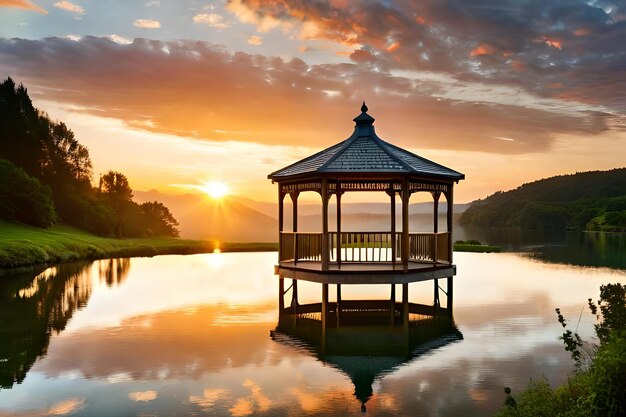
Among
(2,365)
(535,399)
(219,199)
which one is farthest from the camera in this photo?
(219,199)

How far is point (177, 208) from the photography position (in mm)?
165875

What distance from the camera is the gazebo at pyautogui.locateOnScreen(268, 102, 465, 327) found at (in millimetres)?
18969

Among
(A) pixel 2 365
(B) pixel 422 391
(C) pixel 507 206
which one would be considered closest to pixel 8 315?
(A) pixel 2 365

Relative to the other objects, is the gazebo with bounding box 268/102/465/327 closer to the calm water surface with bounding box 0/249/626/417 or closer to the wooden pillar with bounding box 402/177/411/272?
the wooden pillar with bounding box 402/177/411/272

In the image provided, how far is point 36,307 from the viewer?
1995 cm

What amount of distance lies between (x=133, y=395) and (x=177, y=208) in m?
159

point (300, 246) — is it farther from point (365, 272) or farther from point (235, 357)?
point (235, 357)

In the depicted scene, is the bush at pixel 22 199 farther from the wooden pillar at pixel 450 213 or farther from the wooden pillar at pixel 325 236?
the wooden pillar at pixel 450 213

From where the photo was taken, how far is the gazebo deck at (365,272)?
1869cm

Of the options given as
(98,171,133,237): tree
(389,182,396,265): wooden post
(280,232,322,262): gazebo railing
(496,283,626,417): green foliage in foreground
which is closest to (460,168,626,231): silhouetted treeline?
(98,171,133,237): tree

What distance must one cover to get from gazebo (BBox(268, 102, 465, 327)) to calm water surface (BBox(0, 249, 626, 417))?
1.62 metres

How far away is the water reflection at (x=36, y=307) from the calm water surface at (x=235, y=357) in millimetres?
52

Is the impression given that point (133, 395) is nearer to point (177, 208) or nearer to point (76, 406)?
point (76, 406)

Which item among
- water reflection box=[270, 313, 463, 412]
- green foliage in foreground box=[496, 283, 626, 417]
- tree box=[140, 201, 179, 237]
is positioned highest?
tree box=[140, 201, 179, 237]
